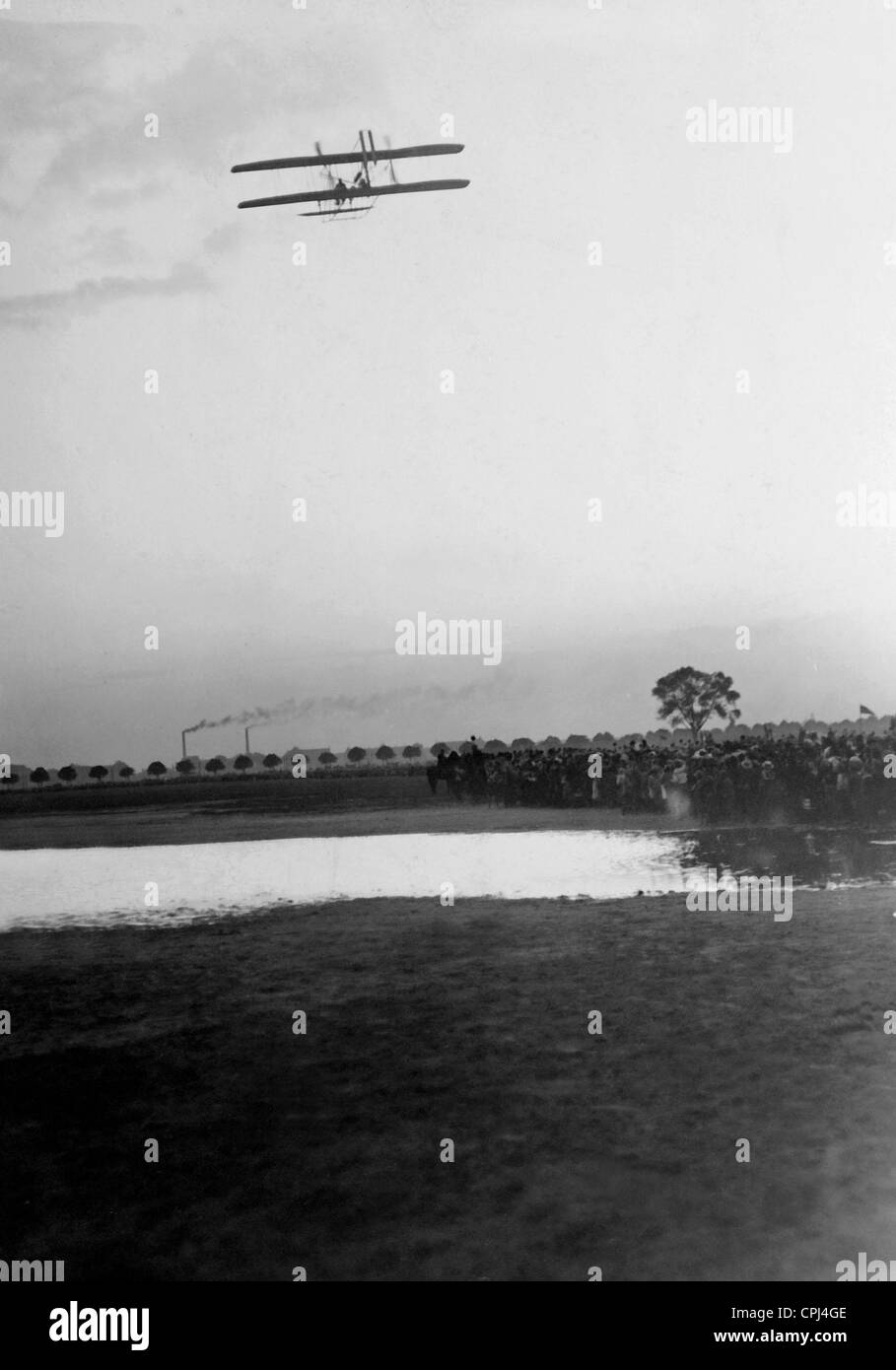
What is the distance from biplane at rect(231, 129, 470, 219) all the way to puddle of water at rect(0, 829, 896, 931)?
4.07 metres

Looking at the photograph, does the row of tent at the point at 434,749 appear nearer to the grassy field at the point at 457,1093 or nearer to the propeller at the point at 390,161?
the grassy field at the point at 457,1093

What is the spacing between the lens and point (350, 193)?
6348 mm

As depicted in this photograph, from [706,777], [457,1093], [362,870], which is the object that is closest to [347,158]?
[362,870]

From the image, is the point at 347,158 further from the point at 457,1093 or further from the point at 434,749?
the point at 457,1093

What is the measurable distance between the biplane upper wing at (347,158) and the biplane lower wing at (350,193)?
0.52 feet

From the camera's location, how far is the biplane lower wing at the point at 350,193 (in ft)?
20.9

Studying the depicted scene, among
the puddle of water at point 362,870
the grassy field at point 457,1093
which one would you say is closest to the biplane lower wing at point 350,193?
the puddle of water at point 362,870

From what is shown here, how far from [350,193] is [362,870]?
4219mm

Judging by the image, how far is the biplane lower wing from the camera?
20.9 ft

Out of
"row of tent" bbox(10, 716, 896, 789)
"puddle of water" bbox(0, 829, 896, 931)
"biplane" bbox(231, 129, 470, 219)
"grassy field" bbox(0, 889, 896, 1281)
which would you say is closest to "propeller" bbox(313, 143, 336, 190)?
"biplane" bbox(231, 129, 470, 219)

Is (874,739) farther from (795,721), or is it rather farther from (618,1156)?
(618,1156)

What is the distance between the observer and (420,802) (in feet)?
22.9

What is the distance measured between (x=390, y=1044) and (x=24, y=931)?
2471 millimetres
